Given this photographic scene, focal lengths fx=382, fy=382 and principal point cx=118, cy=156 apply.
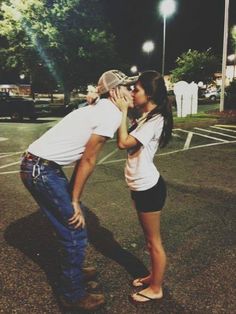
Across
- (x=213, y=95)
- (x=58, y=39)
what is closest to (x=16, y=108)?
(x=58, y=39)

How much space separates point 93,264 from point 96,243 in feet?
1.68

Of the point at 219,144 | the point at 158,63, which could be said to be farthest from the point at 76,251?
the point at 158,63

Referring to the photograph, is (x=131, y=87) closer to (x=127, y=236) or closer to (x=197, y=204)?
(x=127, y=236)

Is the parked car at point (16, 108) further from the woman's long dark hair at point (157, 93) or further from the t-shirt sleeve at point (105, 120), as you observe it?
the t-shirt sleeve at point (105, 120)

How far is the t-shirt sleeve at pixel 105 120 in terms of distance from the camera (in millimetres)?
2693

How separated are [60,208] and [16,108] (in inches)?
747

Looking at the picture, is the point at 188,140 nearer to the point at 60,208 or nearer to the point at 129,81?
the point at 129,81

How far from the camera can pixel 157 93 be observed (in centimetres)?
300

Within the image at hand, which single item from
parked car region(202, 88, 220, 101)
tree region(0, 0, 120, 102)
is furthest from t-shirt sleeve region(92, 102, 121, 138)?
parked car region(202, 88, 220, 101)

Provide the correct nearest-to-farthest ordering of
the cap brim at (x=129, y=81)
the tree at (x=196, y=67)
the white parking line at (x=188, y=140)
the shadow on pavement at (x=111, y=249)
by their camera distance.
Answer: the cap brim at (x=129, y=81) < the shadow on pavement at (x=111, y=249) < the white parking line at (x=188, y=140) < the tree at (x=196, y=67)

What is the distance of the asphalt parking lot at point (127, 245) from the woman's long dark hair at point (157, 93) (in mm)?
1452

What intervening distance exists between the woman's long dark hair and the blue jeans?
2.88ft

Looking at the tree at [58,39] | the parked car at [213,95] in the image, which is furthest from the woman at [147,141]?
the parked car at [213,95]

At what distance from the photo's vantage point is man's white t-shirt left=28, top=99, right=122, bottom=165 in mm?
2716
